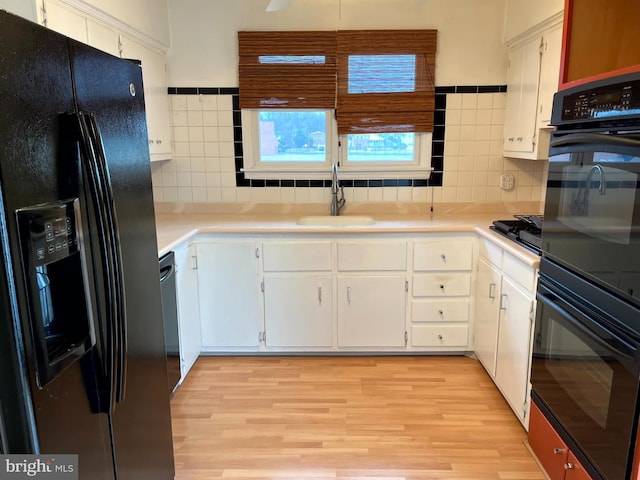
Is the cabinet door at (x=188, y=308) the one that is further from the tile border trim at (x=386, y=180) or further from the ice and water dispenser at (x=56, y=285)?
the ice and water dispenser at (x=56, y=285)

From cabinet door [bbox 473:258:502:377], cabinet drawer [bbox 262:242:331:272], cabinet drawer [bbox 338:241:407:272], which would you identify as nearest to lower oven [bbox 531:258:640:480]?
cabinet door [bbox 473:258:502:377]

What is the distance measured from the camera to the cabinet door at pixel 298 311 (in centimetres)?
298

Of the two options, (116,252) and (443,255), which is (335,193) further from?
(116,252)

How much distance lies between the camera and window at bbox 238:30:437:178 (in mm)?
3217

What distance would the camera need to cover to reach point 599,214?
151 centimetres

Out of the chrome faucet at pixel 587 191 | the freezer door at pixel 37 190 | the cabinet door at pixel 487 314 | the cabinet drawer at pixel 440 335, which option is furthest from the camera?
the cabinet drawer at pixel 440 335

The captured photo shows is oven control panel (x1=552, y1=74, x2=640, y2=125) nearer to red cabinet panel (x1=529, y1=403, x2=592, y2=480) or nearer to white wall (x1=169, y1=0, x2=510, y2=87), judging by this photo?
red cabinet panel (x1=529, y1=403, x2=592, y2=480)

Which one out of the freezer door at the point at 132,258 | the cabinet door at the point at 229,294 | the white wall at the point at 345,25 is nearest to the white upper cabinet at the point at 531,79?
the white wall at the point at 345,25

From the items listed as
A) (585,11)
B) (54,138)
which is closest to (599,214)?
(585,11)

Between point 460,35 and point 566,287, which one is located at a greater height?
point 460,35

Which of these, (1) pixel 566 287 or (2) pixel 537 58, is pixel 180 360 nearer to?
(1) pixel 566 287

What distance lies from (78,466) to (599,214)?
1.64 metres

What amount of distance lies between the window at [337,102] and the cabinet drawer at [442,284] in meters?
0.83

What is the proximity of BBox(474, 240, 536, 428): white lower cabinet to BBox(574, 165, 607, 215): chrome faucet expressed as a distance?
19.2 inches
